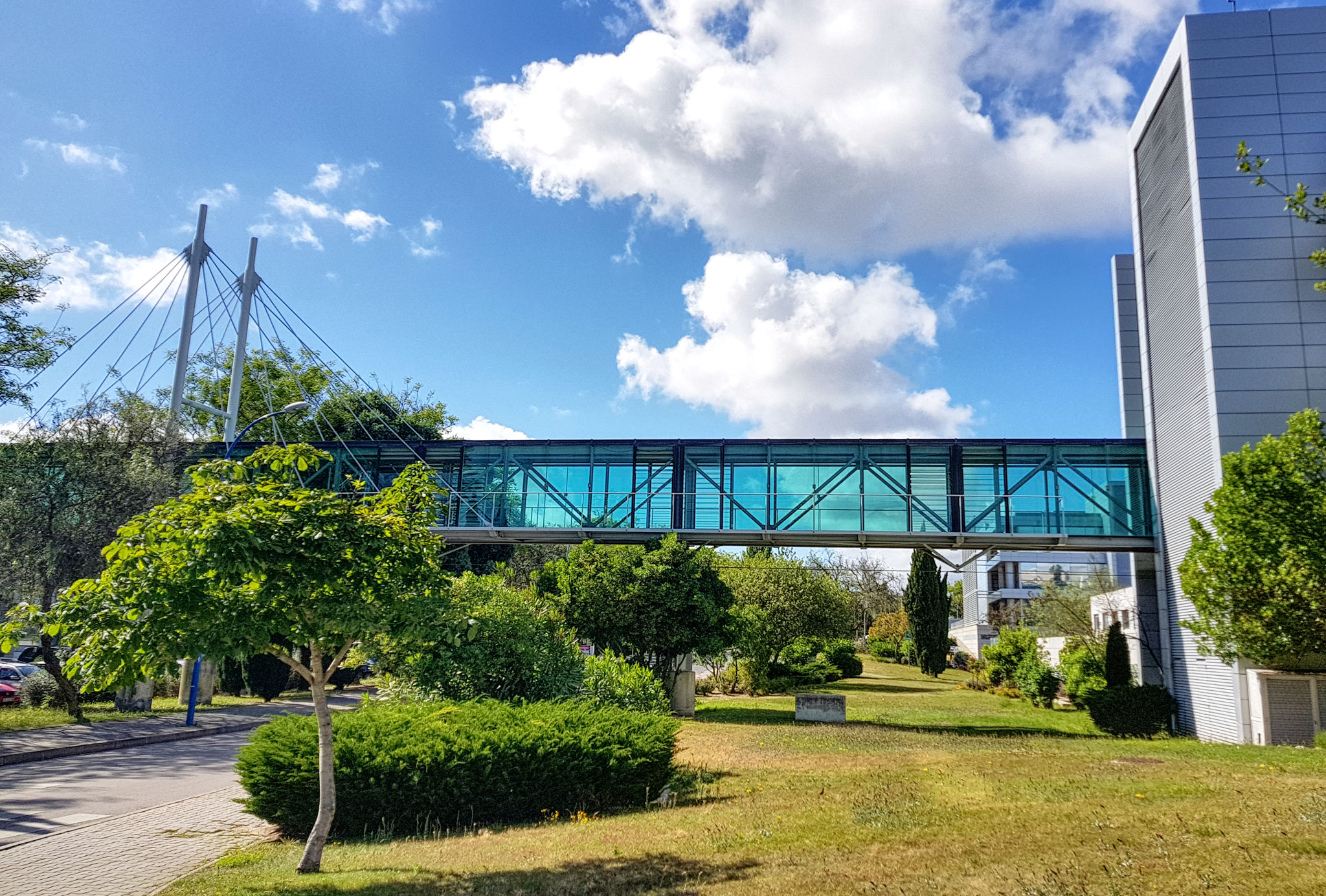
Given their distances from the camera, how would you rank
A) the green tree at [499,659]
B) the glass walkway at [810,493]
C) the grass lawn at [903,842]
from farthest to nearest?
the glass walkway at [810,493] → the green tree at [499,659] → the grass lawn at [903,842]

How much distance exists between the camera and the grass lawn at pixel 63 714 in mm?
21266

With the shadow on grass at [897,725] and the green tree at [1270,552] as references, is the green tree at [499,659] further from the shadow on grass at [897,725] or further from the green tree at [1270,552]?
the green tree at [1270,552]

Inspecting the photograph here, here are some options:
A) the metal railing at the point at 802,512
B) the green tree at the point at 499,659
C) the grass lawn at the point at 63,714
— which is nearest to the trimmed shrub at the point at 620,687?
the green tree at the point at 499,659

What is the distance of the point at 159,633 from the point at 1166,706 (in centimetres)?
→ 2463

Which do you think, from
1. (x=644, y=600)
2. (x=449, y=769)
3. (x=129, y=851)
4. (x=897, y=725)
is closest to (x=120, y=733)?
(x=129, y=851)

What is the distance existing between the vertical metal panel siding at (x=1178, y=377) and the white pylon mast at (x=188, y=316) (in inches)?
1126

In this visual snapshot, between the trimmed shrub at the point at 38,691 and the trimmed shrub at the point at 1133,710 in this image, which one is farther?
the trimmed shrub at the point at 38,691

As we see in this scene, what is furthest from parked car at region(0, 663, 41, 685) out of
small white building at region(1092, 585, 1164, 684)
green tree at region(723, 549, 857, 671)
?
small white building at region(1092, 585, 1164, 684)

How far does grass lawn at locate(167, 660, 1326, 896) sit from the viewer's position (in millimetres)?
6848

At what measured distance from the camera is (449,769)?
1077 cm

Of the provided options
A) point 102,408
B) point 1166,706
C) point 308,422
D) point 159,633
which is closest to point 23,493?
point 102,408

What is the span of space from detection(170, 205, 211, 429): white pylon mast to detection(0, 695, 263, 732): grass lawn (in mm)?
8348

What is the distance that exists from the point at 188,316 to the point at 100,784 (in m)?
17.7

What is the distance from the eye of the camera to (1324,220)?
512 inches
